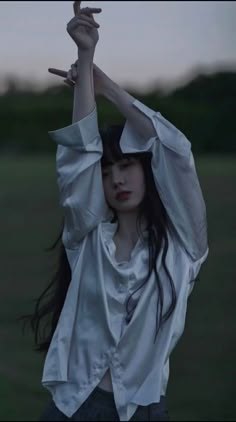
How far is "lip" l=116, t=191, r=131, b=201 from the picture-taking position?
2.95 meters

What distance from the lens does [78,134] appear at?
9.53ft

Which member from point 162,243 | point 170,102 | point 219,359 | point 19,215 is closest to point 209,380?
point 219,359

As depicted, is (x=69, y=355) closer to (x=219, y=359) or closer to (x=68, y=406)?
(x=68, y=406)

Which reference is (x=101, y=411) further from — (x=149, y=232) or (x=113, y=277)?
(x=149, y=232)

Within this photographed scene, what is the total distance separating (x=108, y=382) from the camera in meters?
2.83

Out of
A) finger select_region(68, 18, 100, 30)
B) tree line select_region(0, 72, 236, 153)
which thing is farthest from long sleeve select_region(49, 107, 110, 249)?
tree line select_region(0, 72, 236, 153)

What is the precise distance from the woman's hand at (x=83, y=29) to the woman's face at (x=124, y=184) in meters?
0.32

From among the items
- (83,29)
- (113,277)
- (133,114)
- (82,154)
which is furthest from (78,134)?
(113,277)

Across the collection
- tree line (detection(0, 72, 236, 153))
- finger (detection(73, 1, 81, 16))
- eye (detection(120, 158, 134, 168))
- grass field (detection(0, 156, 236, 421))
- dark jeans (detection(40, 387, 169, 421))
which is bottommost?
tree line (detection(0, 72, 236, 153))

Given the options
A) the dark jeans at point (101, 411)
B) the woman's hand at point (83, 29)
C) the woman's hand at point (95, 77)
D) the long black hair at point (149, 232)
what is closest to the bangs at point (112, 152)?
the long black hair at point (149, 232)

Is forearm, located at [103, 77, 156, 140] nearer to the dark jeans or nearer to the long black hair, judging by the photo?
the long black hair

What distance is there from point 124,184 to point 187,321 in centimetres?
288

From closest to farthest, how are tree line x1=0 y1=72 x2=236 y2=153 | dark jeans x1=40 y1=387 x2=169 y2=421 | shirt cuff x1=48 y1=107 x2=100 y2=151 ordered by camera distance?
1. dark jeans x1=40 y1=387 x2=169 y2=421
2. shirt cuff x1=48 y1=107 x2=100 y2=151
3. tree line x1=0 y1=72 x2=236 y2=153

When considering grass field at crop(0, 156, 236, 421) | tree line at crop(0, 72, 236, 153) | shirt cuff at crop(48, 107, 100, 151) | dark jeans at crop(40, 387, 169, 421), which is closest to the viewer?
dark jeans at crop(40, 387, 169, 421)
